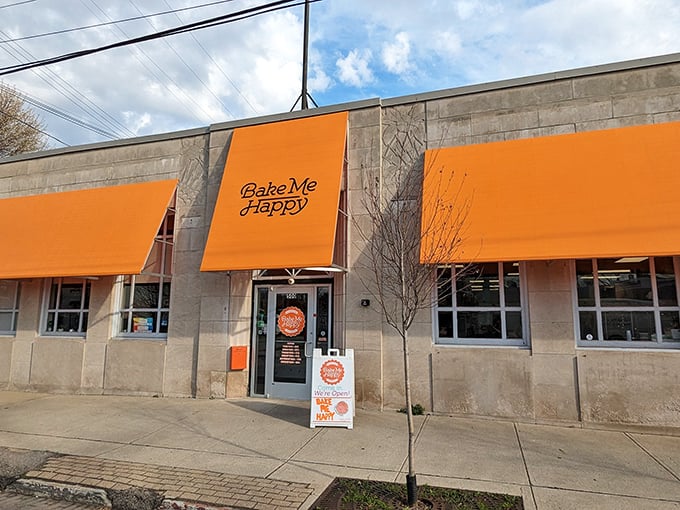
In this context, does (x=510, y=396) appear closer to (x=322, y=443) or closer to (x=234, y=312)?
(x=322, y=443)

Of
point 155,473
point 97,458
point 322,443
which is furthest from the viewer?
point 322,443

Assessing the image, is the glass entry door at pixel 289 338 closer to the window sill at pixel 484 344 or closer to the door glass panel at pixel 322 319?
the door glass panel at pixel 322 319

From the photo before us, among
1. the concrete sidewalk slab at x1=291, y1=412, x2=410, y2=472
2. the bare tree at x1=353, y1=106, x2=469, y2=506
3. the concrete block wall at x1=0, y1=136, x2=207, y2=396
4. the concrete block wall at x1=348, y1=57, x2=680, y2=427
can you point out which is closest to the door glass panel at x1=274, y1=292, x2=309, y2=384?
the concrete block wall at x1=348, y1=57, x2=680, y2=427

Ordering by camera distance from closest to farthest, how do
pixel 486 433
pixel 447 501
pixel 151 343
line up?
pixel 447 501
pixel 486 433
pixel 151 343

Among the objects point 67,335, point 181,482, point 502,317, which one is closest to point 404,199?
point 502,317

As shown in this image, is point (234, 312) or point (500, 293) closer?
point (500, 293)

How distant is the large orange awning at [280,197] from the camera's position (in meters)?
7.75

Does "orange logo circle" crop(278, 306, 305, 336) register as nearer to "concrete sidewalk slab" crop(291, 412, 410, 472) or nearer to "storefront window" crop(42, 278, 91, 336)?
"concrete sidewalk slab" crop(291, 412, 410, 472)

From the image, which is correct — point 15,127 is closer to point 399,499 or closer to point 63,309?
point 63,309

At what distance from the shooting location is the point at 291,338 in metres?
9.09

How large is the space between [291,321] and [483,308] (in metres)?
3.86

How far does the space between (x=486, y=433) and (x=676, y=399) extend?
2944 millimetres

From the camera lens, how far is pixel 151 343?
9609 millimetres

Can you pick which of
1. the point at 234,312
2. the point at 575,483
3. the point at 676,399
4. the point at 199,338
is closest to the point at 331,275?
the point at 234,312
